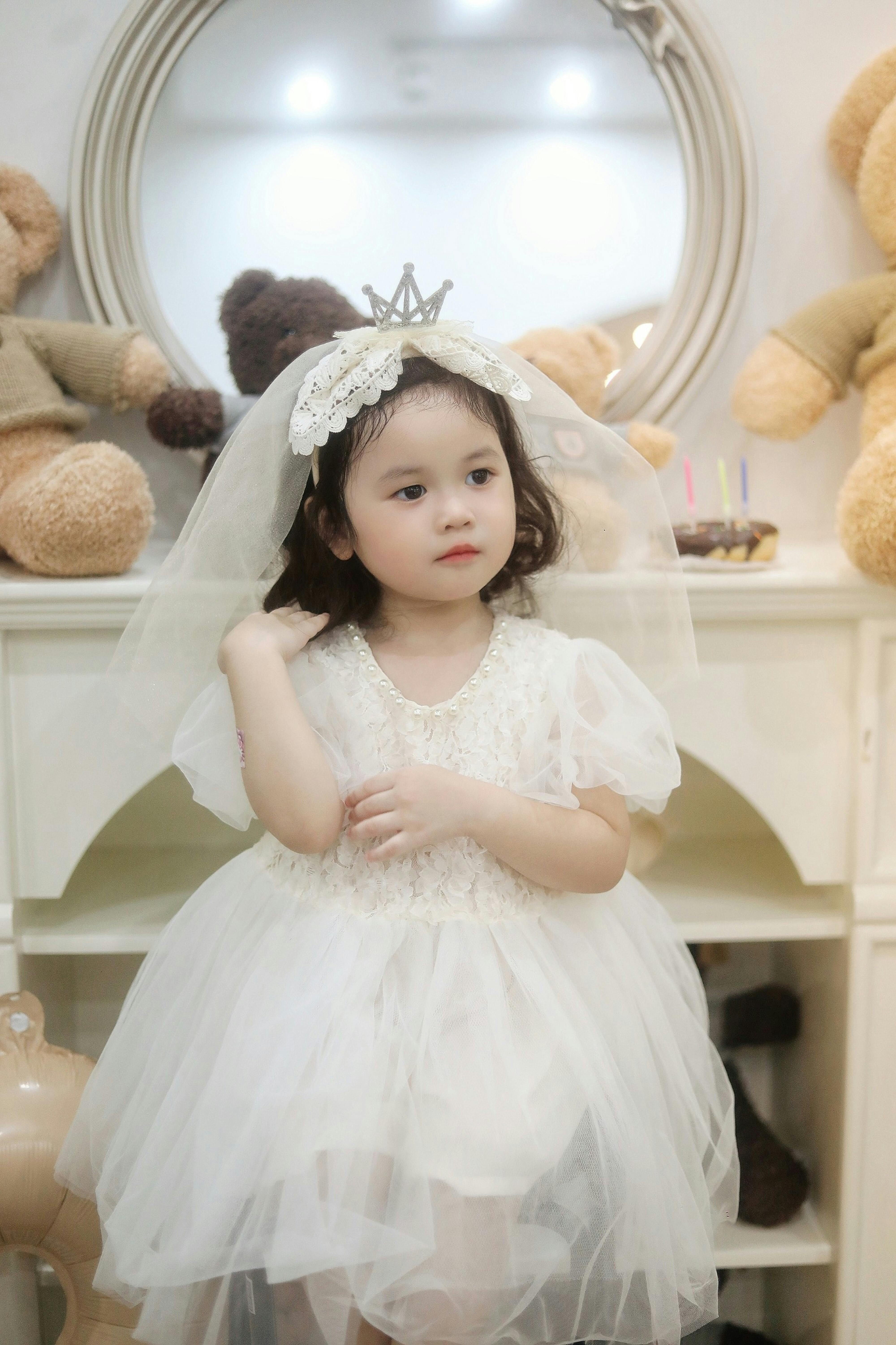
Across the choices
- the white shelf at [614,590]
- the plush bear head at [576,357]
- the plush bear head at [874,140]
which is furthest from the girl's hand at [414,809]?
the plush bear head at [874,140]

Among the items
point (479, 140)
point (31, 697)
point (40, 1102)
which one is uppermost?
point (479, 140)

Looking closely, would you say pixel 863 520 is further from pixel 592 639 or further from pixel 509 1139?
pixel 509 1139

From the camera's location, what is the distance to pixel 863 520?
3.47ft

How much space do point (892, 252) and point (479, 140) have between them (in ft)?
1.80

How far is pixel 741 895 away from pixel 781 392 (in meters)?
0.62

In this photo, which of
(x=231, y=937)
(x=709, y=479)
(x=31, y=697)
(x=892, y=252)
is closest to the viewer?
(x=231, y=937)

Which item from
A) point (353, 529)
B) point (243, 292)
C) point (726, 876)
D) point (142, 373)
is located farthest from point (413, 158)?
point (726, 876)

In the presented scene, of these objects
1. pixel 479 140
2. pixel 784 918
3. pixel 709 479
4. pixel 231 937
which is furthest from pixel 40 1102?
pixel 479 140

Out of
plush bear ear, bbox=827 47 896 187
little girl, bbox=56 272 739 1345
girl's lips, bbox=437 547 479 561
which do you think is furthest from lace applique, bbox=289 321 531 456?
plush bear ear, bbox=827 47 896 187

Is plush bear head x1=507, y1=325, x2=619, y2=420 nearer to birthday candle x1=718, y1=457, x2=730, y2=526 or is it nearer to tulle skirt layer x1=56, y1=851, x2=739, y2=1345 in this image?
birthday candle x1=718, y1=457, x2=730, y2=526

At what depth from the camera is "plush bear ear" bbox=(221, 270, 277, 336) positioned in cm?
130

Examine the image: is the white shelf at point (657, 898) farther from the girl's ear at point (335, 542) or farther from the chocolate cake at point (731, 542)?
the girl's ear at point (335, 542)

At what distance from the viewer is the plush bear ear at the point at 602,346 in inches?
52.5

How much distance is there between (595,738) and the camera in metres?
0.92
